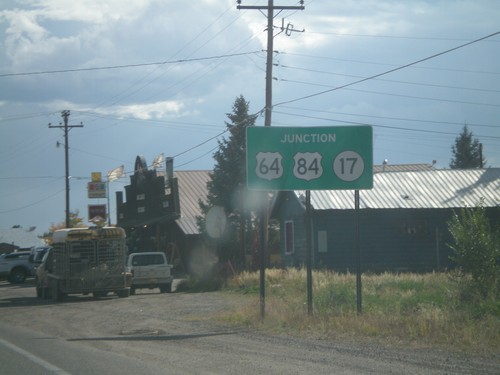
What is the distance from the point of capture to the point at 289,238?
37.1 m

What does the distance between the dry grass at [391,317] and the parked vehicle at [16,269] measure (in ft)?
84.4

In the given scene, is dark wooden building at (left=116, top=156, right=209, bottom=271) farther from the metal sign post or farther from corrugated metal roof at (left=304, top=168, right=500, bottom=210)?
the metal sign post

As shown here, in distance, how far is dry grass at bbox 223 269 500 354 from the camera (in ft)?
43.5

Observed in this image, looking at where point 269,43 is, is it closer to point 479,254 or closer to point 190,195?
point 479,254

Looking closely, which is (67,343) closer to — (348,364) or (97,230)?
(348,364)

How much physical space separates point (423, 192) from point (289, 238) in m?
7.03

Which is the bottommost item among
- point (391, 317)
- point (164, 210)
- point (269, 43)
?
point (391, 317)

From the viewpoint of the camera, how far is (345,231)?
33406 millimetres

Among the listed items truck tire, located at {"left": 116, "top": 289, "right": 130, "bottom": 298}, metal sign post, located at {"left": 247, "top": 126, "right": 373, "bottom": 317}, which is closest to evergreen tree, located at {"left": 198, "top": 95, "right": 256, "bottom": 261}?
truck tire, located at {"left": 116, "top": 289, "right": 130, "bottom": 298}

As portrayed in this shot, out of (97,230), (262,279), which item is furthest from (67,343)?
(97,230)

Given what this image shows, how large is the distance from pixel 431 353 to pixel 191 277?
73.7 ft

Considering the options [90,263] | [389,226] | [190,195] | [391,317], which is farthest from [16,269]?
[391,317]

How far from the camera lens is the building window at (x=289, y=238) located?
36875 millimetres

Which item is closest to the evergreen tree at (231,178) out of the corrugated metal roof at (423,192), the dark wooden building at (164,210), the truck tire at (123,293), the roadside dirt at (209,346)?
the dark wooden building at (164,210)
